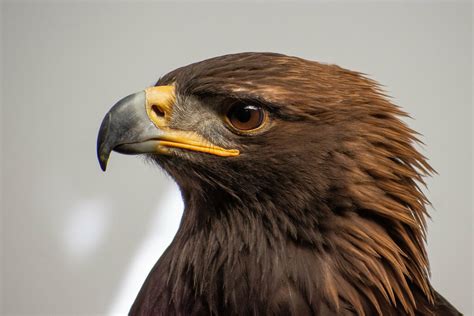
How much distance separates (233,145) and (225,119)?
50mm

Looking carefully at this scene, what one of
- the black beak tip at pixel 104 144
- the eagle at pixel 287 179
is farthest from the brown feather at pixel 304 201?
the black beak tip at pixel 104 144

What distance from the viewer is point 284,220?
1087 mm

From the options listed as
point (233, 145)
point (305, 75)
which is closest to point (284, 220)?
point (233, 145)

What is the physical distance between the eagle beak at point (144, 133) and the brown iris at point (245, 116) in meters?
0.05

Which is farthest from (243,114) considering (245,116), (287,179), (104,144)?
(104,144)

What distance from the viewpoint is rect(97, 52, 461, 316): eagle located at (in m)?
1.07

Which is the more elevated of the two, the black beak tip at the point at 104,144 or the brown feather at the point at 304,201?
the black beak tip at the point at 104,144

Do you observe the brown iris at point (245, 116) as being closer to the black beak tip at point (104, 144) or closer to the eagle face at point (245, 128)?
the eagle face at point (245, 128)

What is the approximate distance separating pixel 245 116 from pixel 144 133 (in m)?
0.19

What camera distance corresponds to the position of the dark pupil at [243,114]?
106 cm

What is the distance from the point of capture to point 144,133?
3.52 ft

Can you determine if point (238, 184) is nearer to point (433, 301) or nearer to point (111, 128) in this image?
point (111, 128)

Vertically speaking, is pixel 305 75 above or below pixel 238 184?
above

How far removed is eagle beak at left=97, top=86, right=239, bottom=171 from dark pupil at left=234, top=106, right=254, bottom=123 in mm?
60
